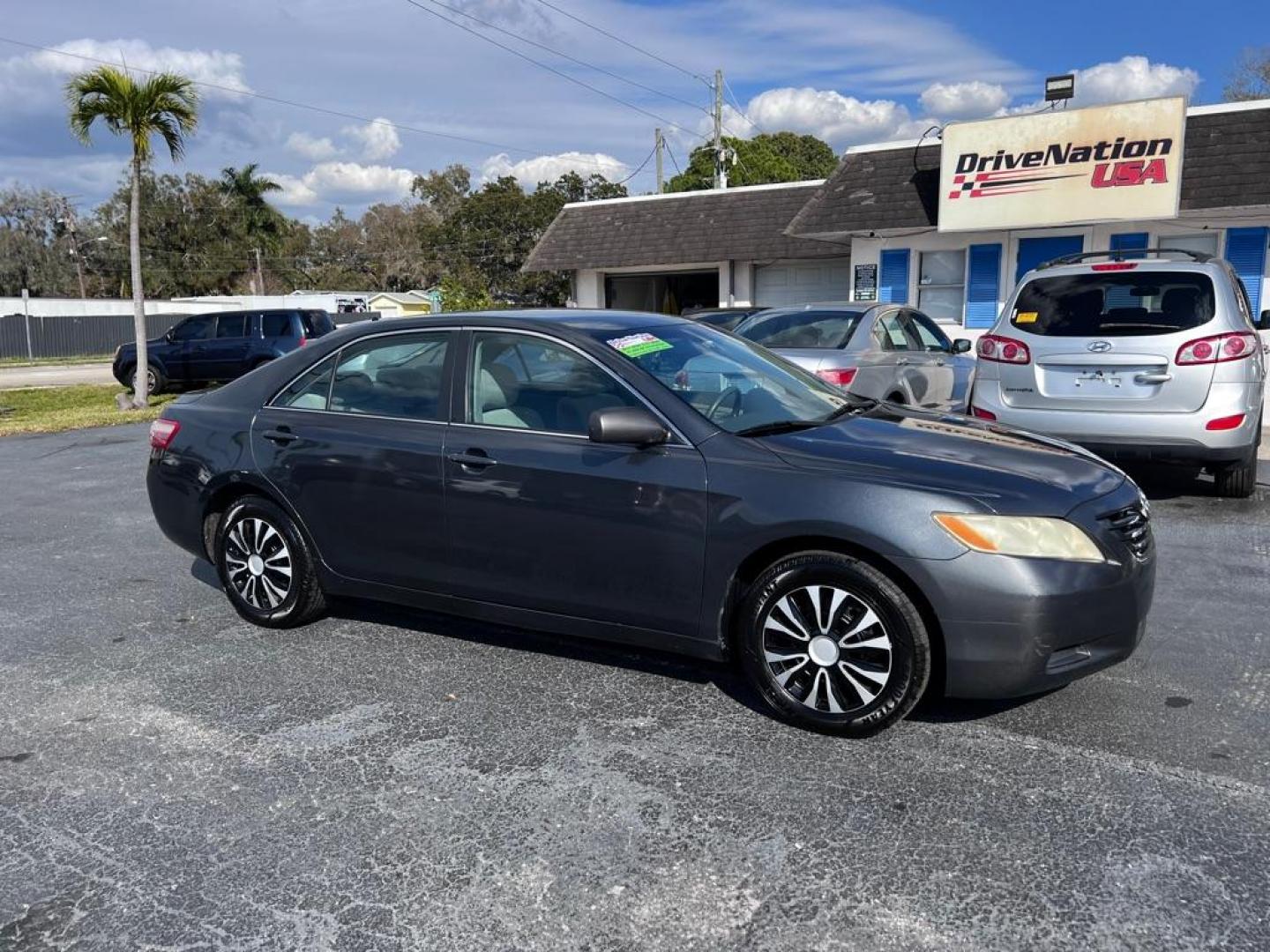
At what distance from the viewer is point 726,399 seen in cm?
419

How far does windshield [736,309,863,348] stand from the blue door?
8.38 metres

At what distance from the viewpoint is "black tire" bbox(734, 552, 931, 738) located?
137 inches

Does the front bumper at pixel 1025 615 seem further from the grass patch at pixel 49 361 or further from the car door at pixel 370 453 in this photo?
the grass patch at pixel 49 361

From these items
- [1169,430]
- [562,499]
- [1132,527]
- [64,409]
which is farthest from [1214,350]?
[64,409]

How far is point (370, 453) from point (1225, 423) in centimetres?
579

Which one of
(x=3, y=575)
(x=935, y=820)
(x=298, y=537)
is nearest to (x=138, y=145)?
(x=3, y=575)

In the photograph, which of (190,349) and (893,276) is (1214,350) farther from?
(190,349)

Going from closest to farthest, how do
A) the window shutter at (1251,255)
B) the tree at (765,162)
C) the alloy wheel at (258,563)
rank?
the alloy wheel at (258,563), the window shutter at (1251,255), the tree at (765,162)

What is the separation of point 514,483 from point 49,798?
2.00 meters

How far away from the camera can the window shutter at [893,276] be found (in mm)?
17578

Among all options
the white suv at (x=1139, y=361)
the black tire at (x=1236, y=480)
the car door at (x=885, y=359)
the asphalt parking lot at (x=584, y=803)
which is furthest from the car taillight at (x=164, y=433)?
the black tire at (x=1236, y=480)

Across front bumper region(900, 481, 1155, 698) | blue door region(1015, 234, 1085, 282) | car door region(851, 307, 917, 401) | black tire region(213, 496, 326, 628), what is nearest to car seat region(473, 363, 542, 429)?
black tire region(213, 496, 326, 628)

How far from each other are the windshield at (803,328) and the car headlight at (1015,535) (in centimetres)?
536

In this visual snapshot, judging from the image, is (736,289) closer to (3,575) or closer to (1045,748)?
(3,575)
